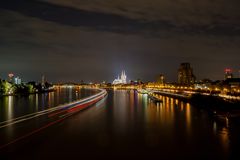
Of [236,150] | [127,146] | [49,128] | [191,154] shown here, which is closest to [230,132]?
[236,150]

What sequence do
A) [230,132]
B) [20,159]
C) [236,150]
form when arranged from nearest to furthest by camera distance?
[20,159], [236,150], [230,132]

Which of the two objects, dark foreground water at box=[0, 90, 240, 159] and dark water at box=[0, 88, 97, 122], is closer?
dark foreground water at box=[0, 90, 240, 159]

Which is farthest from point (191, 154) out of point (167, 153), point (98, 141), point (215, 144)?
point (98, 141)

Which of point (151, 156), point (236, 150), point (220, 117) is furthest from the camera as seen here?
point (220, 117)

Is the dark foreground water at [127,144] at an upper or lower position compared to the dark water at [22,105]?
upper

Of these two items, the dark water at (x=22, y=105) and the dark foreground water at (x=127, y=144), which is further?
the dark water at (x=22, y=105)

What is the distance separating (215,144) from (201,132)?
4801 mm

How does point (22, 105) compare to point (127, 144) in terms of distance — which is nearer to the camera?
point (127, 144)

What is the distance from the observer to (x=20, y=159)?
493 inches

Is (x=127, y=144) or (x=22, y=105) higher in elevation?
Answer: (x=127, y=144)

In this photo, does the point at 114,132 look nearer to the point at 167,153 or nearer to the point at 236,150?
the point at 167,153

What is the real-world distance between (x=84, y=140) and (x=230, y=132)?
11.1 m

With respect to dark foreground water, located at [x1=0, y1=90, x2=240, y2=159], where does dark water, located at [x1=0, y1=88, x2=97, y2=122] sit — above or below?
below

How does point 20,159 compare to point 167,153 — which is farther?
point 167,153
